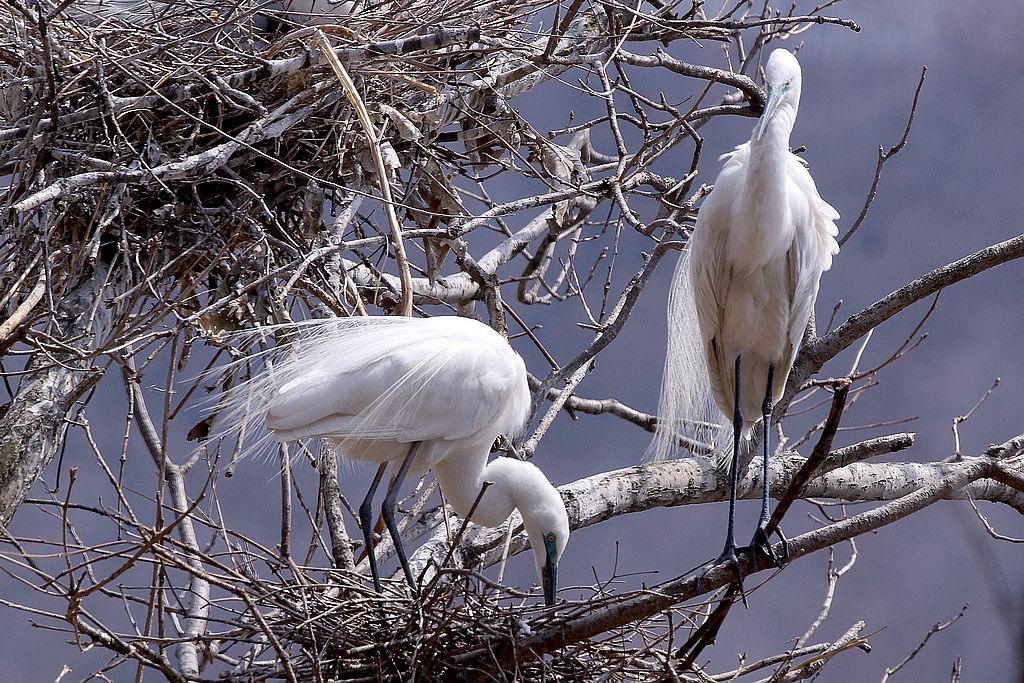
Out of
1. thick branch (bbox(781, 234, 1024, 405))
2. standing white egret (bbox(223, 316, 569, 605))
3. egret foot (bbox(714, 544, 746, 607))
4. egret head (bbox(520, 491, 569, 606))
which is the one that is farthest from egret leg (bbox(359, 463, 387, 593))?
thick branch (bbox(781, 234, 1024, 405))

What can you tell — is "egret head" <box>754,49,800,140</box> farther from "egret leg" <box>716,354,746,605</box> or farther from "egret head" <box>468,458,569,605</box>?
"egret head" <box>468,458,569,605</box>

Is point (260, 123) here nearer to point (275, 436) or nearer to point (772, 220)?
point (275, 436)

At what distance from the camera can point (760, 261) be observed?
1.87 m

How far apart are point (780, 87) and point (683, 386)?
73cm

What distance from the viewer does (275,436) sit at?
1.85m

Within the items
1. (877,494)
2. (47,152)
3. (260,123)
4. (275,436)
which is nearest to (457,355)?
(275,436)

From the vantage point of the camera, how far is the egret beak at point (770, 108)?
5.66ft

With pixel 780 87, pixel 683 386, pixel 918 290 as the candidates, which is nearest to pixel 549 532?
pixel 683 386

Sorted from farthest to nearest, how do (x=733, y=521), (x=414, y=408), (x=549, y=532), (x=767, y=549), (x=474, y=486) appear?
(x=474, y=486), (x=549, y=532), (x=414, y=408), (x=733, y=521), (x=767, y=549)

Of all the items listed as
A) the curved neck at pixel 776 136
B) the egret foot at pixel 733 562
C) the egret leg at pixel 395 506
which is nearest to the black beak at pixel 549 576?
the egret leg at pixel 395 506

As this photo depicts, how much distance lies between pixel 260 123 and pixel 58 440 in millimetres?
704

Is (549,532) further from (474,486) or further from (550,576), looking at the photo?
(474,486)

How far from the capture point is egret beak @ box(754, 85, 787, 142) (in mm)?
1727

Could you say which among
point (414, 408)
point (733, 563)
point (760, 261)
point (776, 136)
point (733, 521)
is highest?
point (776, 136)
